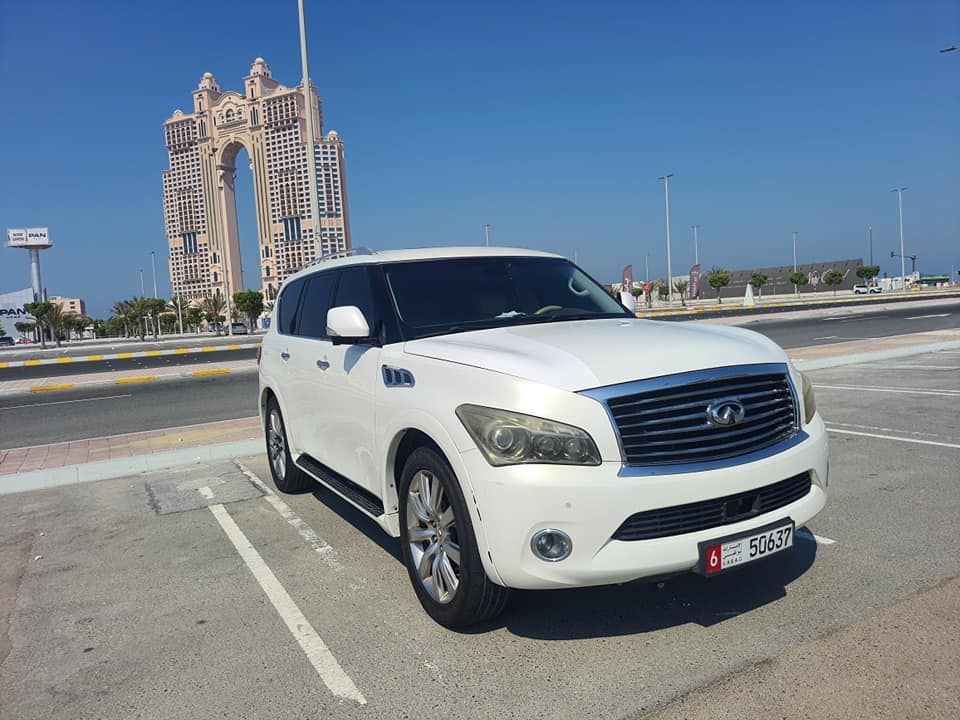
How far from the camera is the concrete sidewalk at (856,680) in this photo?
278 cm

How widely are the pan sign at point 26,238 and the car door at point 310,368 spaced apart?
173m

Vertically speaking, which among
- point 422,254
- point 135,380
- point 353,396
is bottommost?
point 135,380

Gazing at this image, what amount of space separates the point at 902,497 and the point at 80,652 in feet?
18.1

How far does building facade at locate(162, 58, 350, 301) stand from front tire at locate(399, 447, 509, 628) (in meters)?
143

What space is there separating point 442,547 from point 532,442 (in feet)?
2.78

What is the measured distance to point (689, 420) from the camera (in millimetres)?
3217

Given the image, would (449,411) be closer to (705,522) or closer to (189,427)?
(705,522)

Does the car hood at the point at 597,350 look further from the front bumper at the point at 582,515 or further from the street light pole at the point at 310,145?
the street light pole at the point at 310,145

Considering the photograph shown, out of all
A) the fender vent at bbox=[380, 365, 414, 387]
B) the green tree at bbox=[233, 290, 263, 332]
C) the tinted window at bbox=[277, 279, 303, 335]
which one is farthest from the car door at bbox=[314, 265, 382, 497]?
the green tree at bbox=[233, 290, 263, 332]

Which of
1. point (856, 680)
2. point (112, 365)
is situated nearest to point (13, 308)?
point (112, 365)

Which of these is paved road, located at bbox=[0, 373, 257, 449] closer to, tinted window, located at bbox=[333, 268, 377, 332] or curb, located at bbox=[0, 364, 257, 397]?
curb, located at bbox=[0, 364, 257, 397]

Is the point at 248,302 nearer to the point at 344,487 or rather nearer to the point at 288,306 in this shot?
the point at 288,306

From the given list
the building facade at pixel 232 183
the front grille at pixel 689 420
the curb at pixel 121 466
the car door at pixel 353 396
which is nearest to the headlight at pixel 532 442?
the front grille at pixel 689 420

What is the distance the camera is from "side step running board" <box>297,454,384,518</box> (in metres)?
4.26
